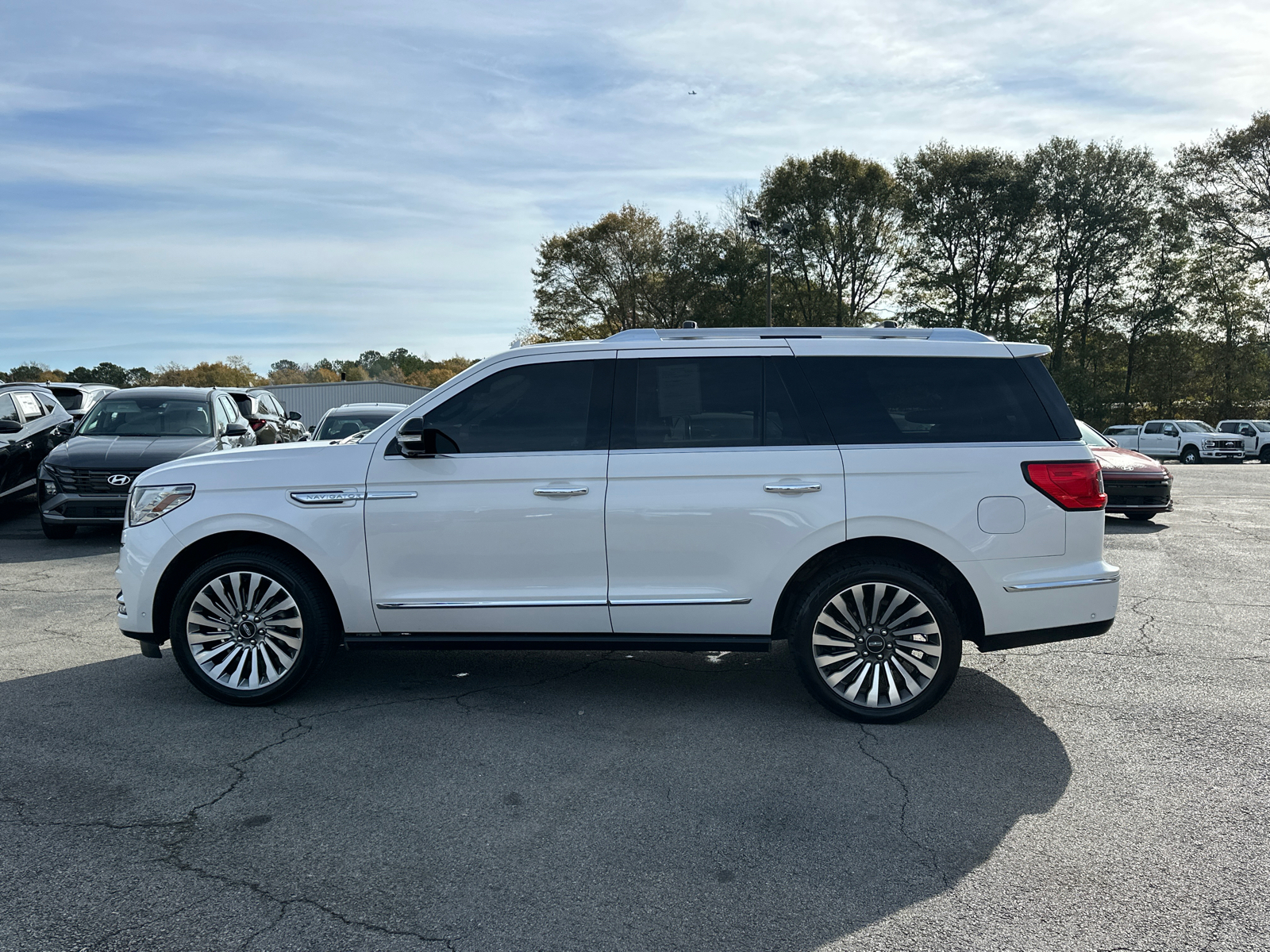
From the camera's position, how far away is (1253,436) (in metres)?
36.8

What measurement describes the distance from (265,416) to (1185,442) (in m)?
33.6

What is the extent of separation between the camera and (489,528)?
4.76 metres

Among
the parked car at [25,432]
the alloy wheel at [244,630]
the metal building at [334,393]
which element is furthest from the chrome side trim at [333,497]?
the metal building at [334,393]

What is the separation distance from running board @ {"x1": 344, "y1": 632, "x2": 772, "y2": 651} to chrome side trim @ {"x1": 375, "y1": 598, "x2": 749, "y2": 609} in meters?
0.17

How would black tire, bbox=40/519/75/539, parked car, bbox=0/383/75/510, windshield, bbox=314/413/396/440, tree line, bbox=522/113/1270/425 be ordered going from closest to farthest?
black tire, bbox=40/519/75/539 → parked car, bbox=0/383/75/510 → windshield, bbox=314/413/396/440 → tree line, bbox=522/113/1270/425

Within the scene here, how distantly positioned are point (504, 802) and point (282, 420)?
1493 cm

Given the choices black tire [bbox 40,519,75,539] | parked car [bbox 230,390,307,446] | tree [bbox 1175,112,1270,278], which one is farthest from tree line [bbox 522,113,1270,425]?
black tire [bbox 40,519,75,539]

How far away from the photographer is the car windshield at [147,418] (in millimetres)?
11836

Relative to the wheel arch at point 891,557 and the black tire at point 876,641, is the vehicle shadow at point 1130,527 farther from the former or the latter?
the black tire at point 876,641

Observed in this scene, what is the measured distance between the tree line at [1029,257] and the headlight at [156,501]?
139ft

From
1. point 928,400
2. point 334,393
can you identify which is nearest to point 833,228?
point 334,393

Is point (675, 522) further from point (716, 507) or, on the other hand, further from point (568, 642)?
point (568, 642)

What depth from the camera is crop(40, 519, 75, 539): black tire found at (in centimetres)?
1090

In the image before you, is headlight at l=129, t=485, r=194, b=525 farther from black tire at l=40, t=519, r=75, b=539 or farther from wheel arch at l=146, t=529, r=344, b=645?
black tire at l=40, t=519, r=75, b=539
